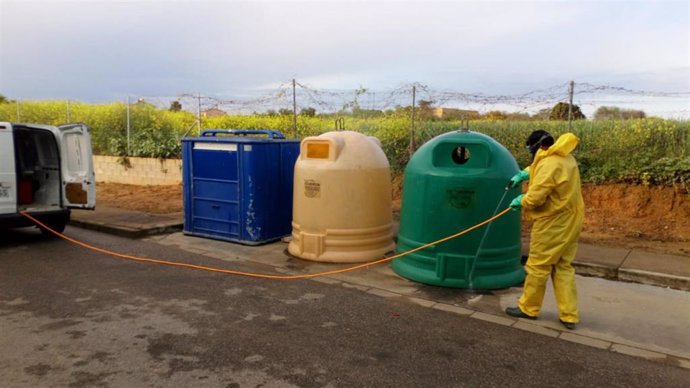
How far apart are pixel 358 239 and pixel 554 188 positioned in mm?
→ 2822

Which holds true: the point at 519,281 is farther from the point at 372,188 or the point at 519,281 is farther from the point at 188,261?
the point at 188,261

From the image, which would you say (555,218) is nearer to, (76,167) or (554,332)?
(554,332)

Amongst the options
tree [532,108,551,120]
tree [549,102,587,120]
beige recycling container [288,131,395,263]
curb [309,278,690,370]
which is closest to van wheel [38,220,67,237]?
beige recycling container [288,131,395,263]

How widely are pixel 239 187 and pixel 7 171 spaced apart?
3197mm

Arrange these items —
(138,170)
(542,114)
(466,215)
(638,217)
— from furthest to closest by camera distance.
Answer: (138,170) < (542,114) < (638,217) < (466,215)

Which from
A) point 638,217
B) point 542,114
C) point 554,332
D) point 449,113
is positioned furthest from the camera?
point 449,113

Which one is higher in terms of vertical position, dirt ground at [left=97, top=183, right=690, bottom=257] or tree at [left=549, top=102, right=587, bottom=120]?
tree at [left=549, top=102, right=587, bottom=120]

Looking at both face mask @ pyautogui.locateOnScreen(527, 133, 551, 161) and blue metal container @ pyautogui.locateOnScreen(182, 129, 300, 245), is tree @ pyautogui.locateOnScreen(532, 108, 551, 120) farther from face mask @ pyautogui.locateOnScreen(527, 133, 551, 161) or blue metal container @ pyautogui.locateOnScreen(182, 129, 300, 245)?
face mask @ pyautogui.locateOnScreen(527, 133, 551, 161)

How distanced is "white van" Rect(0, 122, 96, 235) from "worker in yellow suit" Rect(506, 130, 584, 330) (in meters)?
6.50

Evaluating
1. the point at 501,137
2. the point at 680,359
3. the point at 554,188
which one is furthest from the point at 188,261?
the point at 501,137

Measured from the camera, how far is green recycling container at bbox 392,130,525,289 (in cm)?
546

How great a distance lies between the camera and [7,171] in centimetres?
716

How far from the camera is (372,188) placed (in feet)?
21.8

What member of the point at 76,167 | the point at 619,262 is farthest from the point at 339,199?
the point at 76,167
